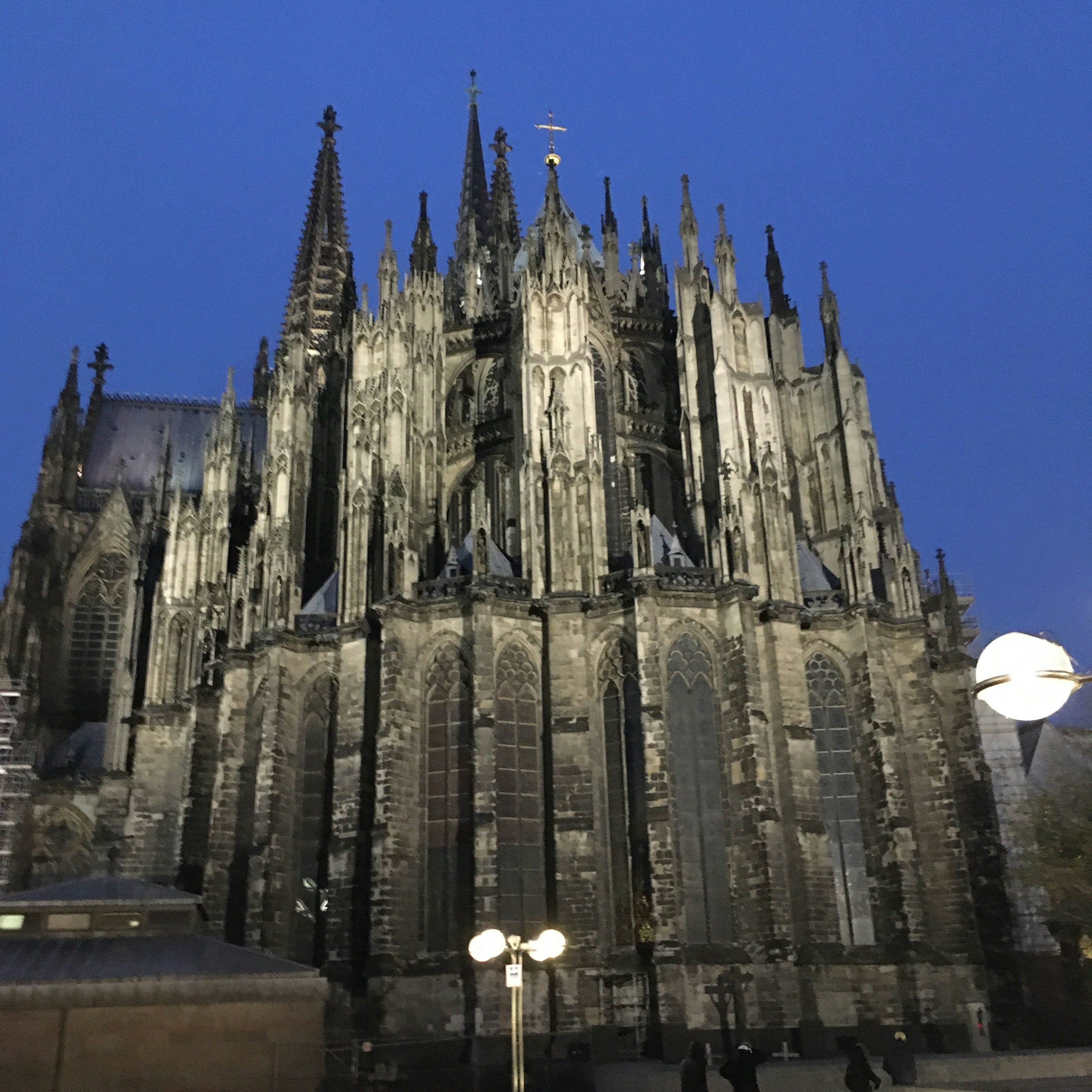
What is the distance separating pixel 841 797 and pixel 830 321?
15.9 meters

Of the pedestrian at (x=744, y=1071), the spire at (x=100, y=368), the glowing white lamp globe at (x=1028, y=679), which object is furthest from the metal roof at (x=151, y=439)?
the glowing white lamp globe at (x=1028, y=679)

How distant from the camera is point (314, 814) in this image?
2959cm

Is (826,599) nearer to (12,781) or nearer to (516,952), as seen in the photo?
(516,952)

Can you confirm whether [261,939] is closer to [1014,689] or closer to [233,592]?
[233,592]

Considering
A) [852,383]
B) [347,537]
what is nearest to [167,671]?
[347,537]

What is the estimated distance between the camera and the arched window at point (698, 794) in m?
25.9

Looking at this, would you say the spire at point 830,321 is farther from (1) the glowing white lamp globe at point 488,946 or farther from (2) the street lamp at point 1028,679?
(2) the street lamp at point 1028,679

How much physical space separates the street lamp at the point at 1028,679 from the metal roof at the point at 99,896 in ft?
67.4

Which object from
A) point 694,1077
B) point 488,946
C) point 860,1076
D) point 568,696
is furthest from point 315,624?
point 860,1076

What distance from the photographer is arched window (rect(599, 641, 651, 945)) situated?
2595cm

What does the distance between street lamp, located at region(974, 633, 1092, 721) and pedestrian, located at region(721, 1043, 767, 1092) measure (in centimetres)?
952

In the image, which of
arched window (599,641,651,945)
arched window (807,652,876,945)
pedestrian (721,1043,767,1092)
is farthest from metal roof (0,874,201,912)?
arched window (807,652,876,945)

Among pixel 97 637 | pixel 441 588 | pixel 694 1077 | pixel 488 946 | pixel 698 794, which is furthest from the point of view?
pixel 97 637

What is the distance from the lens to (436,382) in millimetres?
34438
